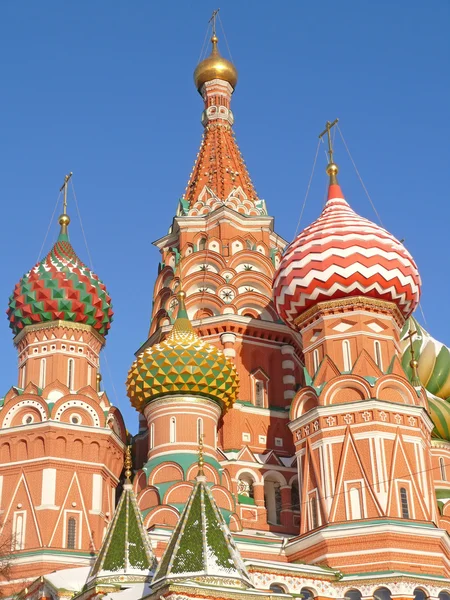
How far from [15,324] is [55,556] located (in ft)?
19.1

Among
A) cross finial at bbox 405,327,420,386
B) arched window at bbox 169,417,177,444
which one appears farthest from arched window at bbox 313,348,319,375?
arched window at bbox 169,417,177,444

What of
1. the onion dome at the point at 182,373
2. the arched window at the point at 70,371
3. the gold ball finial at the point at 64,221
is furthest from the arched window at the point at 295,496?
the gold ball finial at the point at 64,221

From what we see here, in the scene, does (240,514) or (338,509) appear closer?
(338,509)

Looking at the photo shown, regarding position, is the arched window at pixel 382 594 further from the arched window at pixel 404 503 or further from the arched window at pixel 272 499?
the arched window at pixel 272 499

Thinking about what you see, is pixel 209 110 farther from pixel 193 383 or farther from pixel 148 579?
pixel 148 579

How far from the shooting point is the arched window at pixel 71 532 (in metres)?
22.2

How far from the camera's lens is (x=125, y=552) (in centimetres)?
1603

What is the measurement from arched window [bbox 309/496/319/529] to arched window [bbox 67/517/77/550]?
4.70 meters

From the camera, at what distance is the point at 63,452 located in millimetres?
23000

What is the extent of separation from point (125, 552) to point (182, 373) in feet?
23.8

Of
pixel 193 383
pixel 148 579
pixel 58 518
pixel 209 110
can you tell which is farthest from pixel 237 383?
pixel 209 110

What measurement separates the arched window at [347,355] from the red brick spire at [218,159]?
7.13 metres

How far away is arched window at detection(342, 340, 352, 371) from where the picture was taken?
22781 millimetres

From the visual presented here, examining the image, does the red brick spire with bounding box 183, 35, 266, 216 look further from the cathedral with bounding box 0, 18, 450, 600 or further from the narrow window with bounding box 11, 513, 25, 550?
the narrow window with bounding box 11, 513, 25, 550
